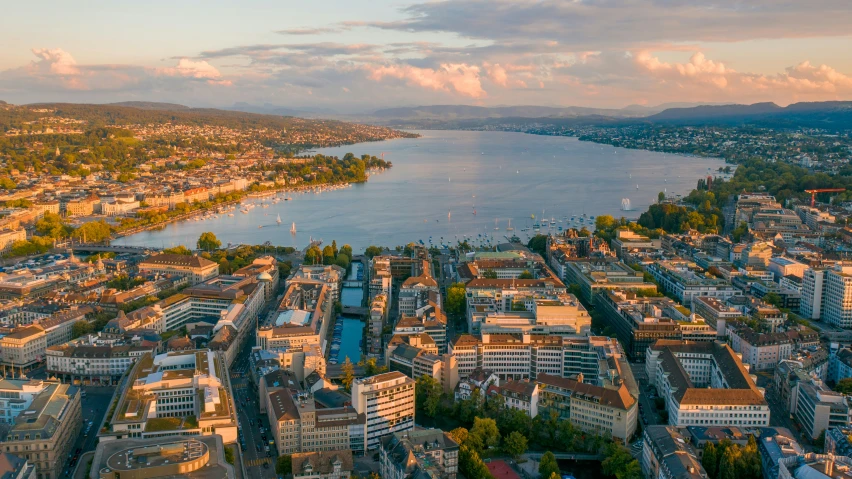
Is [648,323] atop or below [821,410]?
atop

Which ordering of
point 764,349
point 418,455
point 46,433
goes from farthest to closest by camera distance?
point 764,349, point 46,433, point 418,455

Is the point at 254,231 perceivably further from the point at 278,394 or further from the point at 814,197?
the point at 814,197

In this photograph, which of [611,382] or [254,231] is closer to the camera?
[611,382]

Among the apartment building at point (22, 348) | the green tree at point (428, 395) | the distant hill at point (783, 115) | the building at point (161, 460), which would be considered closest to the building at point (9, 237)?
the apartment building at point (22, 348)

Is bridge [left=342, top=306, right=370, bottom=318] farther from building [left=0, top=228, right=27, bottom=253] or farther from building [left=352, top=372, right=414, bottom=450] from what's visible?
building [left=0, top=228, right=27, bottom=253]

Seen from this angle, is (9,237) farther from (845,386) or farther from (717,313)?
(845,386)

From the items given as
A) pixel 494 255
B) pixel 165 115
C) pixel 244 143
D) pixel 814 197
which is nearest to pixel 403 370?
pixel 494 255

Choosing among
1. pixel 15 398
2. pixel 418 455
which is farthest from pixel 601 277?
pixel 15 398
